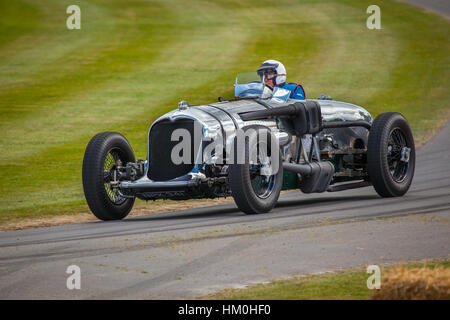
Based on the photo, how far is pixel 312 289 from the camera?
648cm

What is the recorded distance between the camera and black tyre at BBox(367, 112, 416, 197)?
1246 centimetres

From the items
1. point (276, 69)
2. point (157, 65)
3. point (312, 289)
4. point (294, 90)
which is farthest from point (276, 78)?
point (157, 65)

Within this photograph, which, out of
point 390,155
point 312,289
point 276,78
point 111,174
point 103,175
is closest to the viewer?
point 312,289

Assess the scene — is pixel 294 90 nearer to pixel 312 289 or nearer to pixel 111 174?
pixel 111 174

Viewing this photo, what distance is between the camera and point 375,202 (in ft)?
39.3

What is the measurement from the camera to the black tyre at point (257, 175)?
1053cm

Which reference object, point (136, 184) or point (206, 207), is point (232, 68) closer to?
point (206, 207)

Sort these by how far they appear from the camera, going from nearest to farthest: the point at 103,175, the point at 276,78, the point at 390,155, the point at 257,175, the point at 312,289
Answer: the point at 312,289 → the point at 257,175 → the point at 103,175 → the point at 276,78 → the point at 390,155

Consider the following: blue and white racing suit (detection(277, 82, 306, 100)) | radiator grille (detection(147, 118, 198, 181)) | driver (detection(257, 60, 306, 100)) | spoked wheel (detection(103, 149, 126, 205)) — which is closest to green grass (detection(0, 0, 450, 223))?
spoked wheel (detection(103, 149, 126, 205))

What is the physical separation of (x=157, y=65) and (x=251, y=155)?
19.9 metres

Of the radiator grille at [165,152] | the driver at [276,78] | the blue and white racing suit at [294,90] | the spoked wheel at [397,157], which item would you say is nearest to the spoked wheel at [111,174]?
the radiator grille at [165,152]

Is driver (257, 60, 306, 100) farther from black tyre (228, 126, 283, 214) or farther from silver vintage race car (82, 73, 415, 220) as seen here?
black tyre (228, 126, 283, 214)

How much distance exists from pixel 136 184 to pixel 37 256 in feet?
9.45
